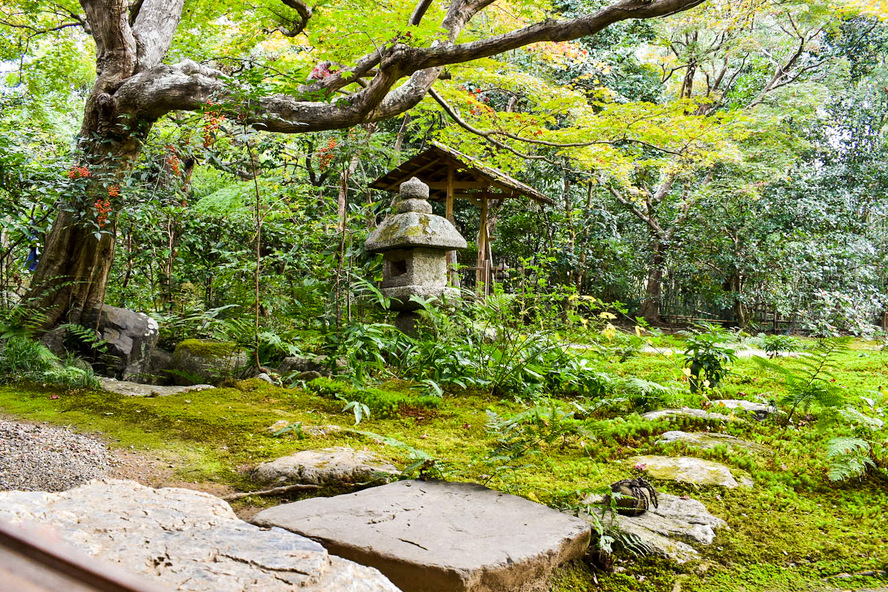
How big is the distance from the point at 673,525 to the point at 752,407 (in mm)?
2199

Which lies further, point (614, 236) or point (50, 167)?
point (614, 236)

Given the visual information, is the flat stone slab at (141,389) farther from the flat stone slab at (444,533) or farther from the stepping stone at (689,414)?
the stepping stone at (689,414)

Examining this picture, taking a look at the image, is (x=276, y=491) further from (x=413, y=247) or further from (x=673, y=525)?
(x=413, y=247)

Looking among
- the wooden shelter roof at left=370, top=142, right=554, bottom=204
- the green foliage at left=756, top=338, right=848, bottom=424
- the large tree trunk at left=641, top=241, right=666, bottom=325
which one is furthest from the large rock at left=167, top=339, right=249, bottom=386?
the large tree trunk at left=641, top=241, right=666, bottom=325

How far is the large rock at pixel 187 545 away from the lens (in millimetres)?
1212

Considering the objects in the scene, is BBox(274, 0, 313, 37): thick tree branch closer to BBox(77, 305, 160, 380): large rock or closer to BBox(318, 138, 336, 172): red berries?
BBox(318, 138, 336, 172): red berries

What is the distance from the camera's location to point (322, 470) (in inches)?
103

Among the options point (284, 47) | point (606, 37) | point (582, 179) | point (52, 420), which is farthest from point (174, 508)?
point (606, 37)

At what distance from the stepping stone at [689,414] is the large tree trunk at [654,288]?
11.4 meters

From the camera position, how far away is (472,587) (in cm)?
161

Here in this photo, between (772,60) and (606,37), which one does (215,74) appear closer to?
(606,37)

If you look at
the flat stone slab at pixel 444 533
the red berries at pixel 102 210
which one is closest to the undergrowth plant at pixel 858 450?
the flat stone slab at pixel 444 533

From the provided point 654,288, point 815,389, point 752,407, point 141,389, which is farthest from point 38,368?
point 654,288

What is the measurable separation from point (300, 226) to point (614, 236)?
9347 mm
